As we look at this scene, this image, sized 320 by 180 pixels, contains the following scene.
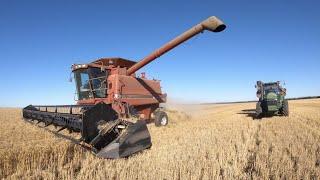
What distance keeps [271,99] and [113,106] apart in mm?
8902

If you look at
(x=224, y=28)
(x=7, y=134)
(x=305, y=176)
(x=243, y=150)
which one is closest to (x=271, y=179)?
(x=305, y=176)

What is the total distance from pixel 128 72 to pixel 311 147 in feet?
22.2

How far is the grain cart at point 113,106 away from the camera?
5.79 metres

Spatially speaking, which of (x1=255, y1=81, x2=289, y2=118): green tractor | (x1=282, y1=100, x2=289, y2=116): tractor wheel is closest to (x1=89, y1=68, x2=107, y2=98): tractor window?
(x1=255, y1=81, x2=289, y2=118): green tractor

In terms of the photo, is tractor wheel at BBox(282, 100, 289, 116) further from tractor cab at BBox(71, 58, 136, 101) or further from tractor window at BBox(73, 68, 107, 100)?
tractor window at BBox(73, 68, 107, 100)

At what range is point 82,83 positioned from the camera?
11555 mm

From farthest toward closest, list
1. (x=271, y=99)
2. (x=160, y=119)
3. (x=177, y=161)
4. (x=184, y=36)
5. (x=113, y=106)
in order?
(x=271, y=99), (x=160, y=119), (x=113, y=106), (x=184, y=36), (x=177, y=161)

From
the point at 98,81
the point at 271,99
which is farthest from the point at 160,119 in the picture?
the point at 271,99

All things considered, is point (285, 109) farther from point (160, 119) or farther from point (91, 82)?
point (91, 82)

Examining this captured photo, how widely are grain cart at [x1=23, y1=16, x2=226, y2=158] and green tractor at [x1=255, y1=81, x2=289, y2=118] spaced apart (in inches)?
219

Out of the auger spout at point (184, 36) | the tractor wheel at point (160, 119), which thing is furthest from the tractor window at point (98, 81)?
the tractor wheel at point (160, 119)

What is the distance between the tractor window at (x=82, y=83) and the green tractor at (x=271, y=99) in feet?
28.7

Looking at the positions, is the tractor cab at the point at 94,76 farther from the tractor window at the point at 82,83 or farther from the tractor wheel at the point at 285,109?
the tractor wheel at the point at 285,109

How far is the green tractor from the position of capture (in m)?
15.7
